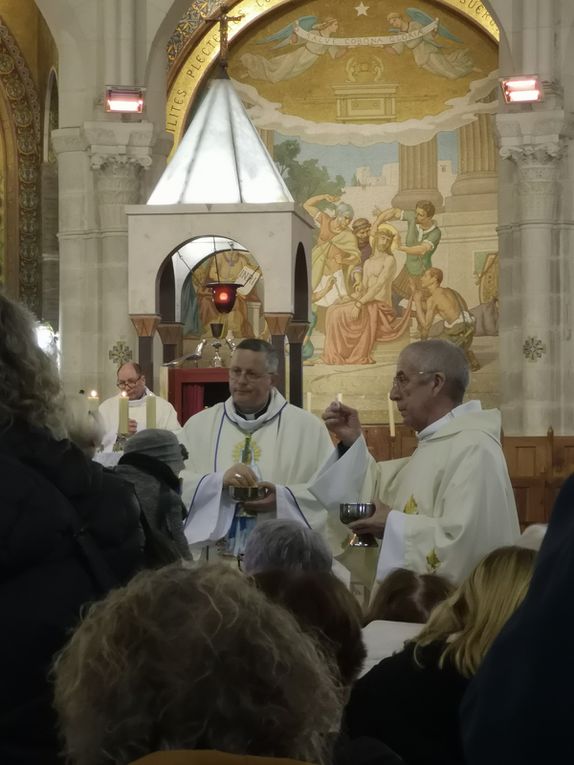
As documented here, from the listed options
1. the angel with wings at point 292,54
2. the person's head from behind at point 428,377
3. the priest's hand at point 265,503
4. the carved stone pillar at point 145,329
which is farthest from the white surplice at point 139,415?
the angel with wings at point 292,54

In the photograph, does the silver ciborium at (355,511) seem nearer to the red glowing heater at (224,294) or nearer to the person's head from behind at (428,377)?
the person's head from behind at (428,377)

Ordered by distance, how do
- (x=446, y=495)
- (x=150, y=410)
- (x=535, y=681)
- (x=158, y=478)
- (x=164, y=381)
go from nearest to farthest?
1. (x=535, y=681)
2. (x=158, y=478)
3. (x=446, y=495)
4. (x=150, y=410)
5. (x=164, y=381)

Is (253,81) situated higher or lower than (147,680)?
higher

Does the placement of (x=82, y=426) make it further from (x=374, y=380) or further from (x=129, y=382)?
(x=374, y=380)

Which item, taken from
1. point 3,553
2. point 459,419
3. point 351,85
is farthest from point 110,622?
point 351,85

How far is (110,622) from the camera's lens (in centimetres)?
186

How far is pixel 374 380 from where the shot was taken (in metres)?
17.3

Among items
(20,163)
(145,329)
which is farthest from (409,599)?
(20,163)

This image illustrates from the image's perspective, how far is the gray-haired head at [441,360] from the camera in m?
5.42

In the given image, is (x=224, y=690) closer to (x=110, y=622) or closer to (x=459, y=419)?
(x=110, y=622)

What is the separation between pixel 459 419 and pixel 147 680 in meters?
Result: 3.92

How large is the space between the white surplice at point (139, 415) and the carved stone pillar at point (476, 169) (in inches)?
290

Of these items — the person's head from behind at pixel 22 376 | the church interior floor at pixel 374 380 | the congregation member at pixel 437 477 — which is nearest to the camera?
the person's head from behind at pixel 22 376

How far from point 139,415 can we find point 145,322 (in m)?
1.80
